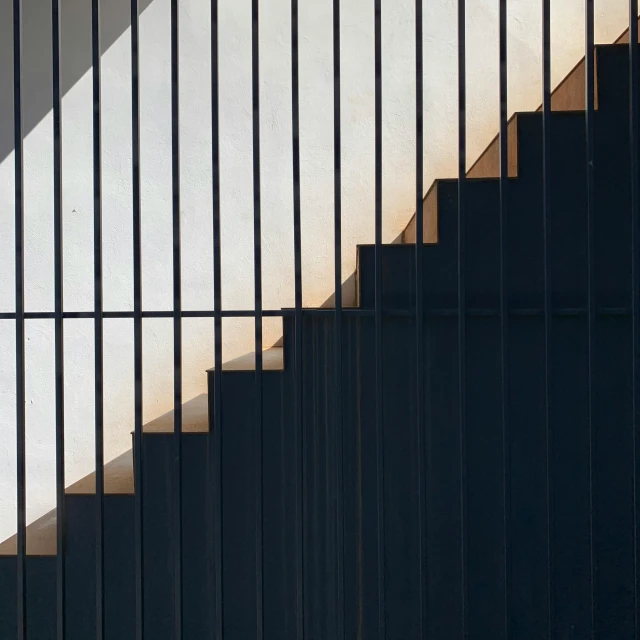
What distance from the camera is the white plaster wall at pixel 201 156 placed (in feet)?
12.4

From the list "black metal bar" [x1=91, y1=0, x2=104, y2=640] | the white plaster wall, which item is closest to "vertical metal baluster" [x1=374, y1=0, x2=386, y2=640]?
"black metal bar" [x1=91, y1=0, x2=104, y2=640]

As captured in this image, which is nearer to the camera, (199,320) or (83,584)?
(83,584)

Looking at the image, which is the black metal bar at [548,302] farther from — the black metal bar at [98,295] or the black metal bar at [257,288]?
the black metal bar at [98,295]

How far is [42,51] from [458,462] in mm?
2941

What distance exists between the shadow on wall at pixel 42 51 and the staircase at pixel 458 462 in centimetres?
216

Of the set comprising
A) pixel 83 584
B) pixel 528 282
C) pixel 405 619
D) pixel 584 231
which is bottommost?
pixel 405 619

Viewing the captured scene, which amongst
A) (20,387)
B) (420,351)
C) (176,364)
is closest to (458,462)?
(420,351)

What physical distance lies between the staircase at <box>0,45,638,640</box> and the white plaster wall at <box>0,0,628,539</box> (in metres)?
1.39

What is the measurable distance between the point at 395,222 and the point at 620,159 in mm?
1567

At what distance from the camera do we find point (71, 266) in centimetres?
379

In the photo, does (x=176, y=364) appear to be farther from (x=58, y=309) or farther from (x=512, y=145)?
(x=512, y=145)

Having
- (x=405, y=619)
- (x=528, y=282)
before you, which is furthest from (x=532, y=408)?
(x=405, y=619)

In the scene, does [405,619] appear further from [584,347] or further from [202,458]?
[584,347]

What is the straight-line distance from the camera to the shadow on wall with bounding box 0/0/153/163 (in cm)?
373
